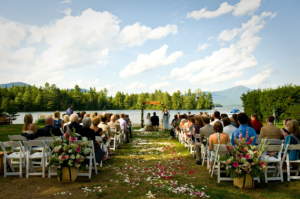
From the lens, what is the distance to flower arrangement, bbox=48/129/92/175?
4465 mm

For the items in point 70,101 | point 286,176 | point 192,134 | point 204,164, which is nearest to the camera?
point 286,176

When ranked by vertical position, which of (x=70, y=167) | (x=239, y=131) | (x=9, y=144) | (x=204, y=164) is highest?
(x=239, y=131)

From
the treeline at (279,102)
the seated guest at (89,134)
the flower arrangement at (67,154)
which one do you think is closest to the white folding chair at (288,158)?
the flower arrangement at (67,154)

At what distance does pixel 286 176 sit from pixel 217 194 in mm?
2382

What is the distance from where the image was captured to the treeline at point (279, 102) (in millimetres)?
15159

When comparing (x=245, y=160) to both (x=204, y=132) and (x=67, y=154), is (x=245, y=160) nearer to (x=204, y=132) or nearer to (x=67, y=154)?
(x=204, y=132)

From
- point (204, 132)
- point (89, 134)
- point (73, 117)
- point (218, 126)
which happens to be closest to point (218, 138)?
point (218, 126)

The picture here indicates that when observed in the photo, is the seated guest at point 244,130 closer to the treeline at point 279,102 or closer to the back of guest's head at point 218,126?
the back of guest's head at point 218,126

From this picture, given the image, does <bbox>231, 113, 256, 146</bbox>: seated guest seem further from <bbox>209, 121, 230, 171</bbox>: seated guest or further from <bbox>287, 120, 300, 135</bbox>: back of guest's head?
<bbox>287, 120, 300, 135</bbox>: back of guest's head

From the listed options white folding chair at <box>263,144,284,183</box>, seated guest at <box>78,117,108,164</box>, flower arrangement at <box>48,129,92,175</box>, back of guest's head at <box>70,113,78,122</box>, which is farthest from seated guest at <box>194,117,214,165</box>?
back of guest's head at <box>70,113,78,122</box>

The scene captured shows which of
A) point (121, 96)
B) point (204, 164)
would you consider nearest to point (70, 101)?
point (121, 96)

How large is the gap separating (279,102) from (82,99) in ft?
252

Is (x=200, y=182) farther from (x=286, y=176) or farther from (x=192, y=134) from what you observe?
(x=192, y=134)

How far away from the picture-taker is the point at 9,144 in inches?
188
